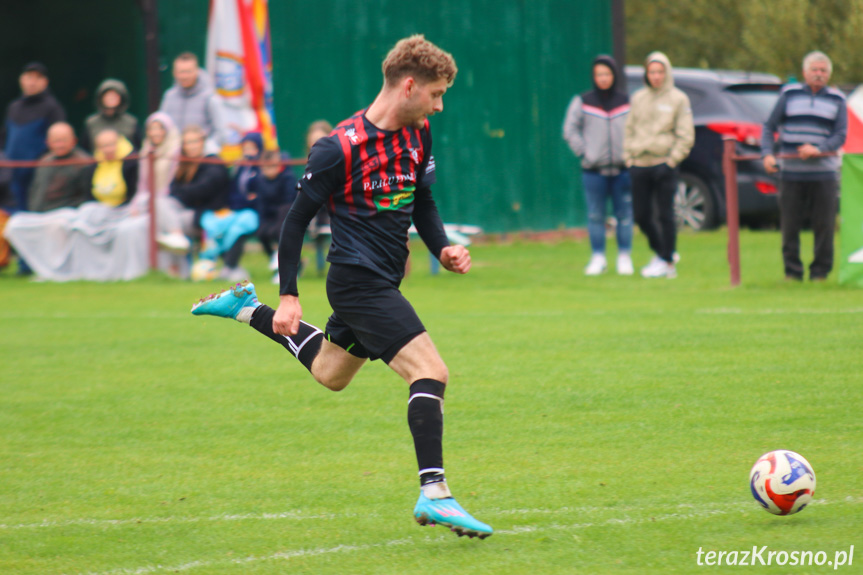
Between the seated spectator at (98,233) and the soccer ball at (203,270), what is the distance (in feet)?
2.81

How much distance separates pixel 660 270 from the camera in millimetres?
13109

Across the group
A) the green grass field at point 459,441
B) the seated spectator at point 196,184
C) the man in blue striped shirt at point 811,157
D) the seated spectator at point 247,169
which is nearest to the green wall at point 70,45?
the seated spectator at point 196,184

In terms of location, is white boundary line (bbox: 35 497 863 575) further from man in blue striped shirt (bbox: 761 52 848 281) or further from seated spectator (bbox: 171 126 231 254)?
seated spectator (bbox: 171 126 231 254)

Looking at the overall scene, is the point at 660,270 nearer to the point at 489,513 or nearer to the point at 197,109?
the point at 197,109

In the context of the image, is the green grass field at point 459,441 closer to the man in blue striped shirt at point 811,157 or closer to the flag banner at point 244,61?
the man in blue striped shirt at point 811,157

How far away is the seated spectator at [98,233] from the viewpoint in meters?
14.3

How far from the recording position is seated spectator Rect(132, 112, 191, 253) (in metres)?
14.0

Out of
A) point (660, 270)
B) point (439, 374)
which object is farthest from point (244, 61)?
point (439, 374)

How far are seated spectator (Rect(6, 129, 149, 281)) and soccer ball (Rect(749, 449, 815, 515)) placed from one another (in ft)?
35.5

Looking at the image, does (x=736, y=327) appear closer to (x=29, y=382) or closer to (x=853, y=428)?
(x=853, y=428)

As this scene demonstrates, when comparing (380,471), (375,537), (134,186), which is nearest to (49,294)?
(134,186)

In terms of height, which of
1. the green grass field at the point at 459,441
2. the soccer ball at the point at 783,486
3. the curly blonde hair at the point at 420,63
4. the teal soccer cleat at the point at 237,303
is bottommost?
the green grass field at the point at 459,441

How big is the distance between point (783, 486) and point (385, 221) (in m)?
1.86

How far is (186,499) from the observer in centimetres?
520
